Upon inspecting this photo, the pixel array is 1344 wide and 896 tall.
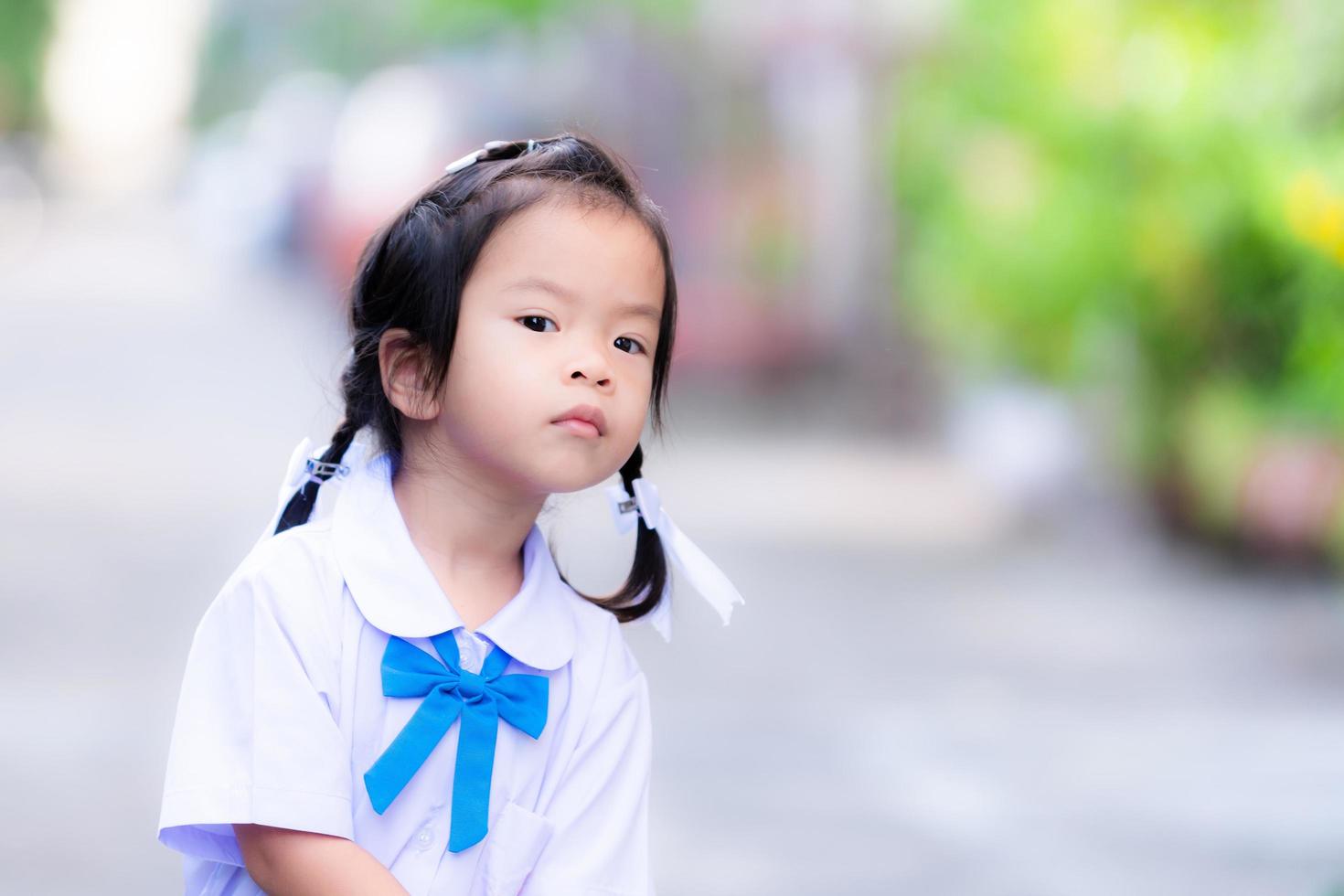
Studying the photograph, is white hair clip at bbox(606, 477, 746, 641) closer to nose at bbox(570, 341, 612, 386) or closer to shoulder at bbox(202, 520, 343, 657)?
nose at bbox(570, 341, 612, 386)

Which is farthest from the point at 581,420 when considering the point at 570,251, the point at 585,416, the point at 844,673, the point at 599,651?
the point at 844,673

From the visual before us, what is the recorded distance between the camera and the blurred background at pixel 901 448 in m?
3.47

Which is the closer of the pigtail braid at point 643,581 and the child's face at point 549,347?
the child's face at point 549,347

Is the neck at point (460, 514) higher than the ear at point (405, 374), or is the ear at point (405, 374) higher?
the ear at point (405, 374)

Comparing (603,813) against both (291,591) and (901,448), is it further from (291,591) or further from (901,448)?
(901,448)

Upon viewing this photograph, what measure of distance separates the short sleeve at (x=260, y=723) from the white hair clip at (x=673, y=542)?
32 centimetres

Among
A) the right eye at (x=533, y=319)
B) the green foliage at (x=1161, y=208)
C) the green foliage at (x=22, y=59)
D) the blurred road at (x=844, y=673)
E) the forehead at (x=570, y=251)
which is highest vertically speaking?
the green foliage at (x=22, y=59)

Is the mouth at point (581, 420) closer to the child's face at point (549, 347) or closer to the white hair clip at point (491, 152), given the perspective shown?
the child's face at point (549, 347)

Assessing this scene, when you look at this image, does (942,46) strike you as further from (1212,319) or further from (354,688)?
(354,688)

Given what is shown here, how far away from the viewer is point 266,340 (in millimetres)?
9336

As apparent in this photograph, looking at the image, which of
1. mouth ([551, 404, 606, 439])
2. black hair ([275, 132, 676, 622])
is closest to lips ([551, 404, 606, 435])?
mouth ([551, 404, 606, 439])

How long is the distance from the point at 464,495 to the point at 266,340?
8071mm

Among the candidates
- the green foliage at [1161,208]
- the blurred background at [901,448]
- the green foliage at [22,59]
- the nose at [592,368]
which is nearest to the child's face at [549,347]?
the nose at [592,368]

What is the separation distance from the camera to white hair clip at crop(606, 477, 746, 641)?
1.61 meters
